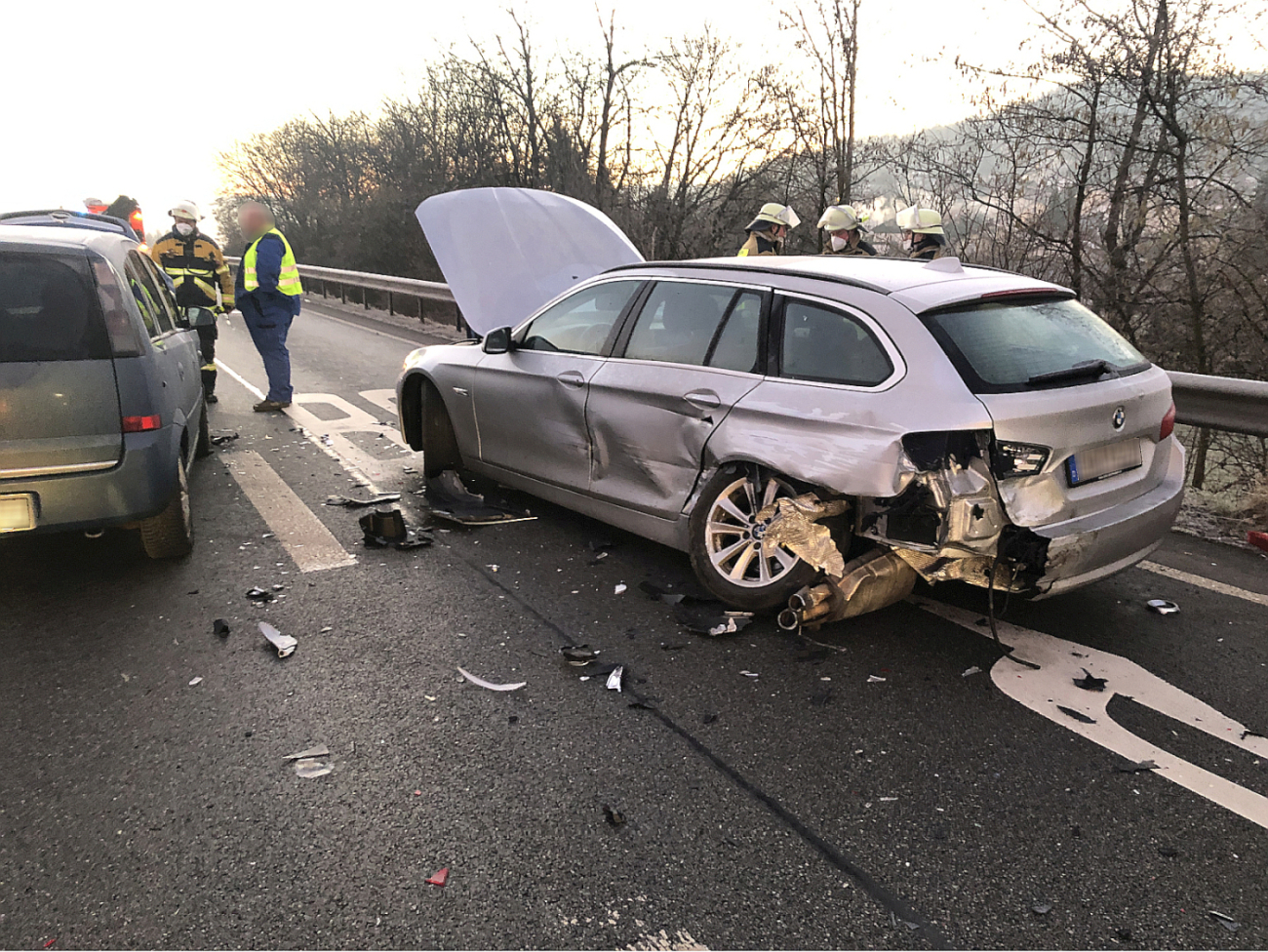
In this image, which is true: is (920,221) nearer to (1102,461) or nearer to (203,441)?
(1102,461)

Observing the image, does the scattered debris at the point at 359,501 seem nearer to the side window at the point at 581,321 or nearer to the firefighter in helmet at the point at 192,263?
the side window at the point at 581,321

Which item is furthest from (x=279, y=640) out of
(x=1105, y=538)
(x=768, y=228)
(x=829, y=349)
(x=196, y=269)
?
(x=196, y=269)

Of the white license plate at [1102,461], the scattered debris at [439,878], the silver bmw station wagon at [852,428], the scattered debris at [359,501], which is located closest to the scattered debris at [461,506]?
the scattered debris at [359,501]

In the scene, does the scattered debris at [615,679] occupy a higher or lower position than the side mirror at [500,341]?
lower

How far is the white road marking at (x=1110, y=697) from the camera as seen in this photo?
8.77ft

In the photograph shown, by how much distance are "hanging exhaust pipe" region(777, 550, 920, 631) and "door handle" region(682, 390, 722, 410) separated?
3.14 ft

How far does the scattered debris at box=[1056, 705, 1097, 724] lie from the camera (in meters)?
3.04

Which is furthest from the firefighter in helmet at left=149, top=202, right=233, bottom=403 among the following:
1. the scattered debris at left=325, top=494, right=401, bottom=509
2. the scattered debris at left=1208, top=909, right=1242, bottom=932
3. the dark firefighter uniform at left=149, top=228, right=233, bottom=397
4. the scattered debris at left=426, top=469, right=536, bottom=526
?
the scattered debris at left=1208, top=909, right=1242, bottom=932

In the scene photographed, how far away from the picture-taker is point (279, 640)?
12.0ft

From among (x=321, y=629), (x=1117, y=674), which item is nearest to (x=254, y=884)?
(x=321, y=629)

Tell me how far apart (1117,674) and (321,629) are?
339cm

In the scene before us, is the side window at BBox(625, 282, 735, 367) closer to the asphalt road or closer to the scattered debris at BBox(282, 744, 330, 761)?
the asphalt road

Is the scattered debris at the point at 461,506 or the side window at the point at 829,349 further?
the scattered debris at the point at 461,506

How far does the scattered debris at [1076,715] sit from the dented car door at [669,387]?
5.95ft
